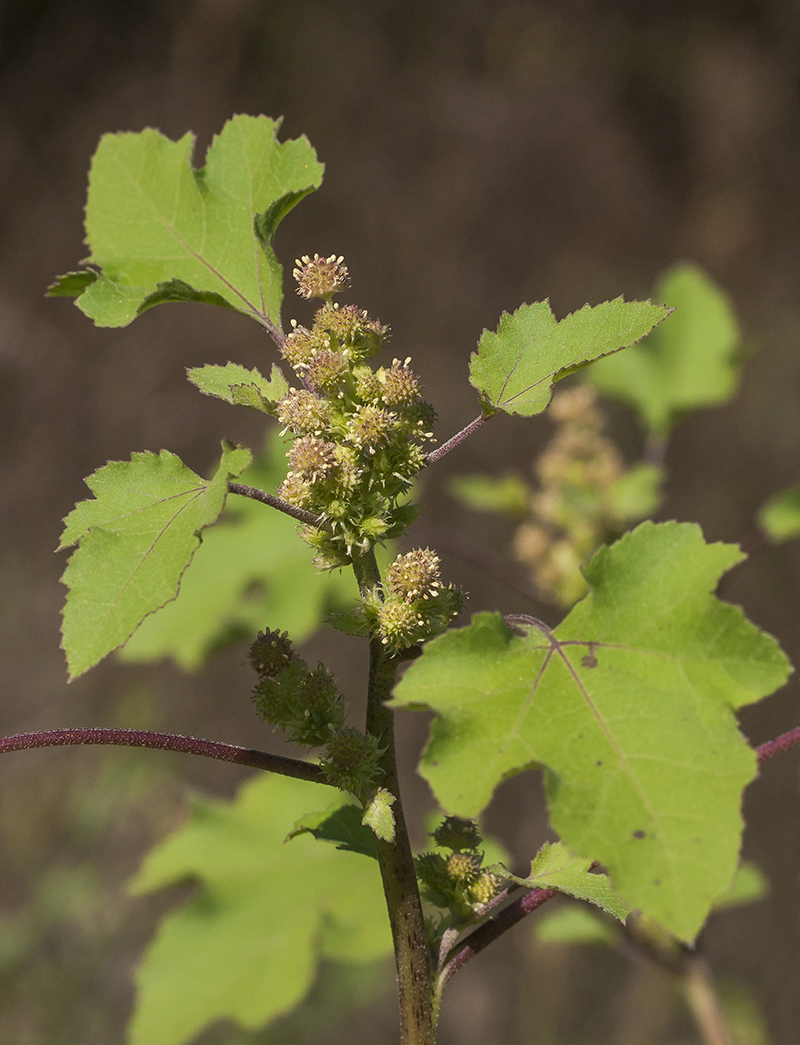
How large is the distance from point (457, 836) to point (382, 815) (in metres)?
0.24

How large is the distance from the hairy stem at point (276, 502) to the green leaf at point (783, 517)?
159 centimetres

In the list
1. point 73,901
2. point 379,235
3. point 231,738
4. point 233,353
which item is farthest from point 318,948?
point 379,235

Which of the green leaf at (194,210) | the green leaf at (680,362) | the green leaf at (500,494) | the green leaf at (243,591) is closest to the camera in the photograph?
the green leaf at (194,210)

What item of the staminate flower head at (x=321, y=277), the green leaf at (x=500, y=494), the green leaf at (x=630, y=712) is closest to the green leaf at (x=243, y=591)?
the green leaf at (x=500, y=494)

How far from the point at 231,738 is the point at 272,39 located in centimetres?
589

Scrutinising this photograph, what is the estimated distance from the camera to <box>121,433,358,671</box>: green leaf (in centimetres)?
224

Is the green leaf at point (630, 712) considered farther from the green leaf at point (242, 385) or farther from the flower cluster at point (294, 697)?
the green leaf at point (242, 385)

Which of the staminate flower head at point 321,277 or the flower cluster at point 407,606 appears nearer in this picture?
the flower cluster at point 407,606

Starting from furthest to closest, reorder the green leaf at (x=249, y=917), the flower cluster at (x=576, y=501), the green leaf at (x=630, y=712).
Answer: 1. the flower cluster at (x=576, y=501)
2. the green leaf at (x=249, y=917)
3. the green leaf at (x=630, y=712)

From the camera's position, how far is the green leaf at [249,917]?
1931mm

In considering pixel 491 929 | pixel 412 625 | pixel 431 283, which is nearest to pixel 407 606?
pixel 412 625

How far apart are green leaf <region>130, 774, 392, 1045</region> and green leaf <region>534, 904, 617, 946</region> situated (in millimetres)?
478

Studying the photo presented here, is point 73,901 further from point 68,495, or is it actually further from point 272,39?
point 272,39

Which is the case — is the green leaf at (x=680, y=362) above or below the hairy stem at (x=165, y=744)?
above
